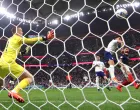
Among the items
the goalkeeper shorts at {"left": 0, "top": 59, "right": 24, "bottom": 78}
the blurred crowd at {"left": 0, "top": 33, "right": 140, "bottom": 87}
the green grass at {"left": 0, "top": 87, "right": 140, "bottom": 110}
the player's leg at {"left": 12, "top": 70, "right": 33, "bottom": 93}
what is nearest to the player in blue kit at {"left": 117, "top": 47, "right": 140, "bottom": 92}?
the green grass at {"left": 0, "top": 87, "right": 140, "bottom": 110}

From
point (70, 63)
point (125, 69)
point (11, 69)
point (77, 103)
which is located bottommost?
point (70, 63)

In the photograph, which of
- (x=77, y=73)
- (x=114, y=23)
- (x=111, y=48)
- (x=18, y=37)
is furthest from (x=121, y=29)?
(x=18, y=37)

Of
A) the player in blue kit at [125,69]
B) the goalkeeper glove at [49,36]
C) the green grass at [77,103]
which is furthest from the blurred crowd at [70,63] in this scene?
the goalkeeper glove at [49,36]

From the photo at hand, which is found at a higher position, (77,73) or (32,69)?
(32,69)

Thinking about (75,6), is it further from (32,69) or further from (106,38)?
(32,69)

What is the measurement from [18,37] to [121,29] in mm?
16338

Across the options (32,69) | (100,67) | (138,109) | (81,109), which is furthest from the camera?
(32,69)

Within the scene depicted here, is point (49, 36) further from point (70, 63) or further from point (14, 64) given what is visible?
point (70, 63)

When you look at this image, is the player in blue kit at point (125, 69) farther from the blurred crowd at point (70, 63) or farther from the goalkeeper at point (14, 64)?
the blurred crowd at point (70, 63)

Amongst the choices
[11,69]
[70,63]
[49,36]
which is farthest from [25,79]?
[70,63]

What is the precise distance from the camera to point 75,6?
61.9ft

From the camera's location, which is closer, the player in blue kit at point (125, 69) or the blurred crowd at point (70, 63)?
the player in blue kit at point (125, 69)

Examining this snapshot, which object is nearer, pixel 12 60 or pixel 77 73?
pixel 12 60

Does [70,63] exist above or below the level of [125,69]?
below
